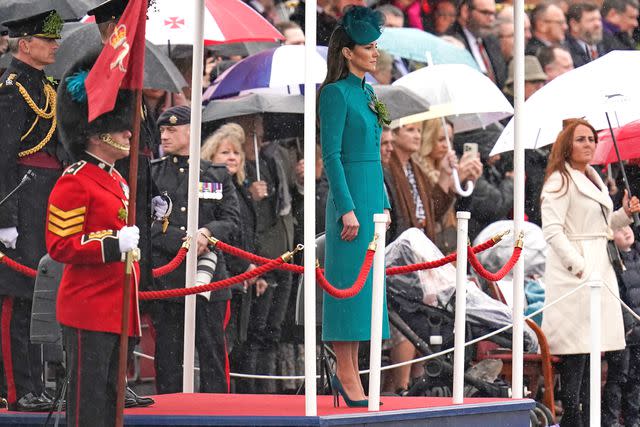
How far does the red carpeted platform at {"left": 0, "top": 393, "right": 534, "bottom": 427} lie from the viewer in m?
8.88

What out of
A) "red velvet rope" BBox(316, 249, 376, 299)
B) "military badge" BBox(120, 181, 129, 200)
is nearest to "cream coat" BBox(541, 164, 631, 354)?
"red velvet rope" BBox(316, 249, 376, 299)

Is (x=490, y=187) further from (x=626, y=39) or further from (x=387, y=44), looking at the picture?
(x=626, y=39)

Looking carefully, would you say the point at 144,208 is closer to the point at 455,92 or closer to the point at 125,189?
the point at 125,189

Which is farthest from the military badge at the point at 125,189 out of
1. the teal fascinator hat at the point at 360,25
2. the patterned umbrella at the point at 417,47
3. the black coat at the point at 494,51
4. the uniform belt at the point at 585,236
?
the black coat at the point at 494,51

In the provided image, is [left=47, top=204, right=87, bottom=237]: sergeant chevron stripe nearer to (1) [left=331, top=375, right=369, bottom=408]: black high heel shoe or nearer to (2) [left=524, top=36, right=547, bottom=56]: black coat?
(1) [left=331, top=375, right=369, bottom=408]: black high heel shoe

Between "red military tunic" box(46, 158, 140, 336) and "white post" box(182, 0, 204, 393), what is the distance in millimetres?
2301

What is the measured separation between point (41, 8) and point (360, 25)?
2393mm

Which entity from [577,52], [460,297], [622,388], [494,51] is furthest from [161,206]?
[577,52]

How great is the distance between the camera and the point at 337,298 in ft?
31.0

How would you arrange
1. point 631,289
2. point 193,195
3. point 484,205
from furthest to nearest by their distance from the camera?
point 484,205 → point 631,289 → point 193,195

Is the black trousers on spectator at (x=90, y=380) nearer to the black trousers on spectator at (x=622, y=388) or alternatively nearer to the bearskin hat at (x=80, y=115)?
the bearskin hat at (x=80, y=115)

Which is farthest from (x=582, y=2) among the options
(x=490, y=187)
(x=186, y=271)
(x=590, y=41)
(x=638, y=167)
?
(x=186, y=271)

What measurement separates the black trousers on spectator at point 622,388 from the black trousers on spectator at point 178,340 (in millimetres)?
3295

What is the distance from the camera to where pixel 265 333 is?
13.8 m
